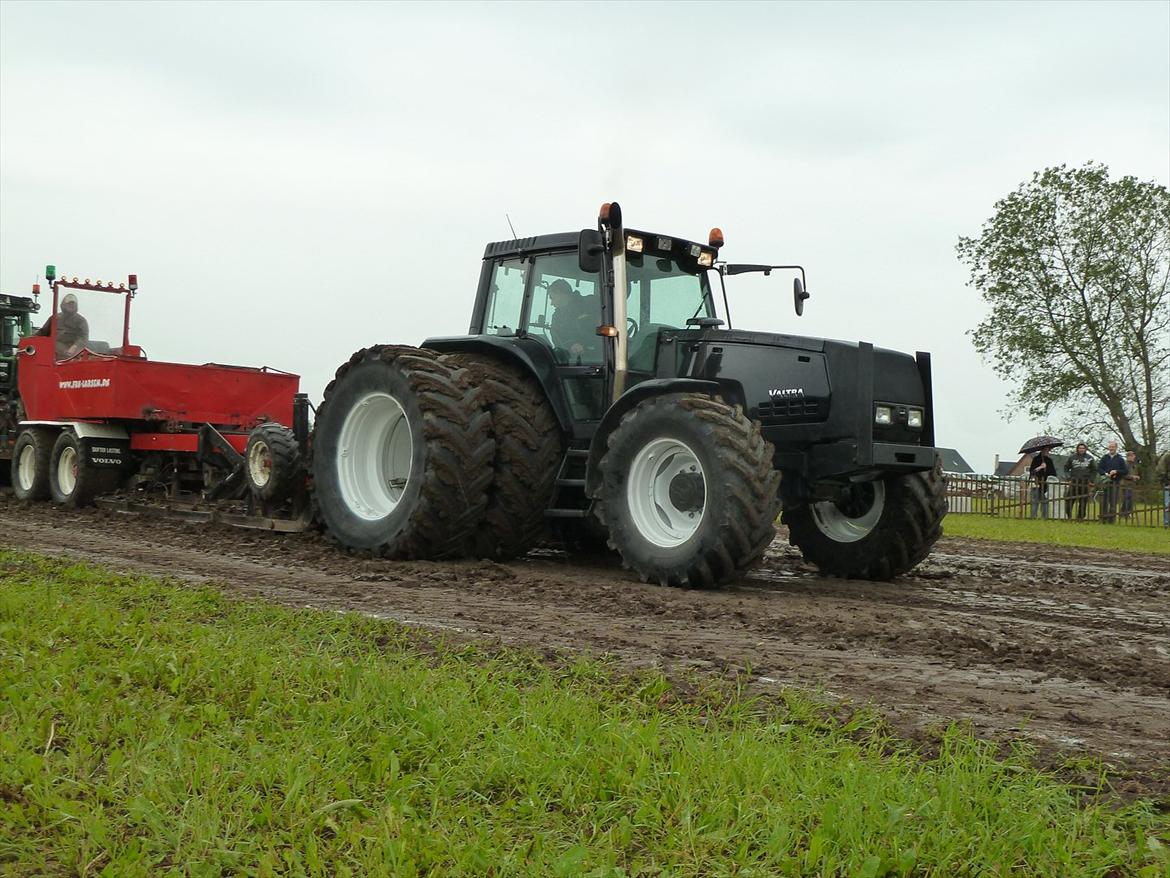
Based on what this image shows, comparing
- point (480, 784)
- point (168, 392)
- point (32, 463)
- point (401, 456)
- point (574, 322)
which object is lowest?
point (480, 784)

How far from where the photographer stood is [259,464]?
10.2m

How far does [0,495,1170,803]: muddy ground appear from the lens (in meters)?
3.99

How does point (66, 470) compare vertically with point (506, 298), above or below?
below

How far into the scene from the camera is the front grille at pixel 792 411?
298 inches

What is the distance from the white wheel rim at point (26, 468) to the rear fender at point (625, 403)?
8.36m

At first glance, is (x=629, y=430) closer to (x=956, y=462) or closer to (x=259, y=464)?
(x=259, y=464)

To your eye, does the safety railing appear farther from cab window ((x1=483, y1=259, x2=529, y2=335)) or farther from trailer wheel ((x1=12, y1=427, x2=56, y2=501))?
trailer wheel ((x1=12, y1=427, x2=56, y2=501))

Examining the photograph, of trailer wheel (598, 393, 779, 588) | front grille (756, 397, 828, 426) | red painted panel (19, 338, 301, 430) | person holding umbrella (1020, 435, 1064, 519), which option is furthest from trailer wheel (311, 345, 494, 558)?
person holding umbrella (1020, 435, 1064, 519)

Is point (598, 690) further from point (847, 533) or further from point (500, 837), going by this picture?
point (847, 533)

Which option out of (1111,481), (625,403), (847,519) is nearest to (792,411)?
(625,403)

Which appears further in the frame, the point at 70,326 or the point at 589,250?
the point at 70,326

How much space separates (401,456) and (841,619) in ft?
14.4

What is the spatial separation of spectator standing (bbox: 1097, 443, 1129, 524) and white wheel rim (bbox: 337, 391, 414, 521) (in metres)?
17.6

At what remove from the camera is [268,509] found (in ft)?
33.7
